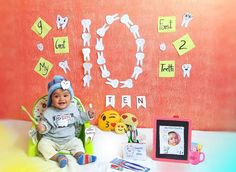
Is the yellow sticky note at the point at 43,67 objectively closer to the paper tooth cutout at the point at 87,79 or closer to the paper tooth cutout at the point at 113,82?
the paper tooth cutout at the point at 87,79

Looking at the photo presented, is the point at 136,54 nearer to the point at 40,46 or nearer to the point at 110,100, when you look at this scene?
the point at 110,100

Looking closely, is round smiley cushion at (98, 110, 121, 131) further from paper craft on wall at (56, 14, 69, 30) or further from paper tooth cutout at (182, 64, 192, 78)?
paper craft on wall at (56, 14, 69, 30)

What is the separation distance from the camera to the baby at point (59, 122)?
5.47ft

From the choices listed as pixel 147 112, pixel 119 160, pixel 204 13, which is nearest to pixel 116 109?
pixel 147 112

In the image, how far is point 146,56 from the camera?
1915 mm

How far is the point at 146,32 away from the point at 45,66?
2.15ft

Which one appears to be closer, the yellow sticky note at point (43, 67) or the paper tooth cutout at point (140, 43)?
the paper tooth cutout at point (140, 43)

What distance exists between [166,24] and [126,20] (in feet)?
0.75

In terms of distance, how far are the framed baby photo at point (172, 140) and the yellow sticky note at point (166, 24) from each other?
54 centimetres

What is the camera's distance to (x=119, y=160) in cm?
163

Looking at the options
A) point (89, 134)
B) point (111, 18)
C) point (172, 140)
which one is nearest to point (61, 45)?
point (111, 18)

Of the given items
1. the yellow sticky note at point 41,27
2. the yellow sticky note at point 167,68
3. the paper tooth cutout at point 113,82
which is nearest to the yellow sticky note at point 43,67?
the yellow sticky note at point 41,27

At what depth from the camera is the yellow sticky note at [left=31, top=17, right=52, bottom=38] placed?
195 centimetres

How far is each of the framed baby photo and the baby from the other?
15.1 inches
